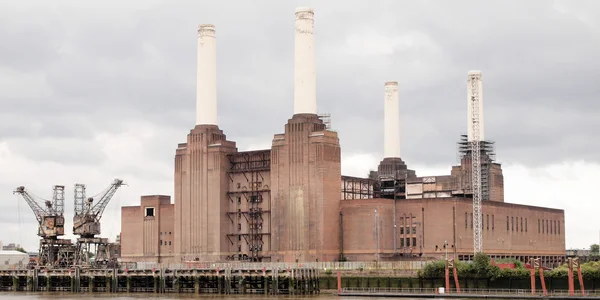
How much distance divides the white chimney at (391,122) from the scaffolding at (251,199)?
101 ft

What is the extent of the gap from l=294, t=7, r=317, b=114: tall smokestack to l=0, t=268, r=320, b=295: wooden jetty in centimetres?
2788

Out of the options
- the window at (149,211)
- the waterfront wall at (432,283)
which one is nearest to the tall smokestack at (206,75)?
the window at (149,211)

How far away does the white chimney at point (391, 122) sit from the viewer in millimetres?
170000

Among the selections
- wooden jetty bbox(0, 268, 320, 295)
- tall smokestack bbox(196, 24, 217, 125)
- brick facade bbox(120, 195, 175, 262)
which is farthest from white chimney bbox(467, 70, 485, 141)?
brick facade bbox(120, 195, 175, 262)

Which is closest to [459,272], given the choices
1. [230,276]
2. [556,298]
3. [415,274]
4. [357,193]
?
[415,274]

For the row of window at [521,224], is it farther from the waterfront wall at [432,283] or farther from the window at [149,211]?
the window at [149,211]

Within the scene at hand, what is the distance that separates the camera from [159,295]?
396 feet

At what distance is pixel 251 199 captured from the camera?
147125 millimetres

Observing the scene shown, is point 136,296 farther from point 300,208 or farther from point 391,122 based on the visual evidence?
point 391,122

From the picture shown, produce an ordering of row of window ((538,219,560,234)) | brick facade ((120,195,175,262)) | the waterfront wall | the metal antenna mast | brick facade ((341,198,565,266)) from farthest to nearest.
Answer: row of window ((538,219,560,234))
brick facade ((120,195,175,262))
brick facade ((341,198,565,266))
the metal antenna mast
the waterfront wall

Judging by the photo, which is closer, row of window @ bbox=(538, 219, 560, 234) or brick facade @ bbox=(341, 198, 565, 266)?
brick facade @ bbox=(341, 198, 565, 266)

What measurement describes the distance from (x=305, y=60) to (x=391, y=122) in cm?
3525

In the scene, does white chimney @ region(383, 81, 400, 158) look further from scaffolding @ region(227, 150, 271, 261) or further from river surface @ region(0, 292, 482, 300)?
river surface @ region(0, 292, 482, 300)

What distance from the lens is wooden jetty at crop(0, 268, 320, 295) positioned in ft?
382
